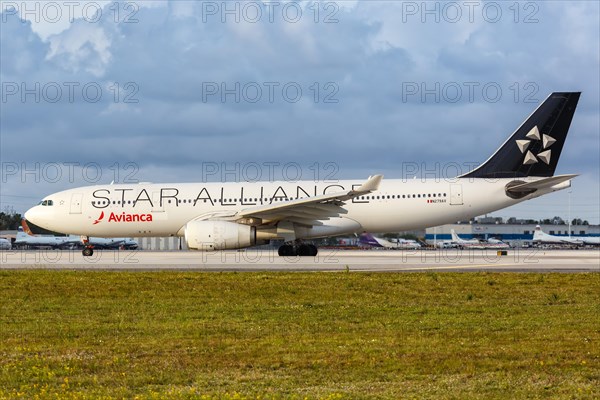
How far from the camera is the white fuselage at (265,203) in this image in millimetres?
39531

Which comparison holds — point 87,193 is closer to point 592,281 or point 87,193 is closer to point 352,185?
point 352,185

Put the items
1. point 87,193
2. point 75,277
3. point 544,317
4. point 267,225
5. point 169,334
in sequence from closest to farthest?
point 169,334 < point 544,317 < point 75,277 < point 267,225 < point 87,193

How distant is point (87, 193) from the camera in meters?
42.7

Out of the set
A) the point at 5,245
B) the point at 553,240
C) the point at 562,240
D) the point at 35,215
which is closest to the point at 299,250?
the point at 35,215

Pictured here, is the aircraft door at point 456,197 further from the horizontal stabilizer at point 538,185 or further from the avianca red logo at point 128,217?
the avianca red logo at point 128,217

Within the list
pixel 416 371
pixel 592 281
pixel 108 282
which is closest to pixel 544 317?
pixel 416 371

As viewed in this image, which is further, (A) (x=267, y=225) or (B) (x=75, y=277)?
(A) (x=267, y=225)

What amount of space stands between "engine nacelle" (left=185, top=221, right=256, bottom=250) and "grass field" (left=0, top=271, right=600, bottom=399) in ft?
44.9

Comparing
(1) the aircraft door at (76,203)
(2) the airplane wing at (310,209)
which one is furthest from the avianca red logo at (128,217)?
(2) the airplane wing at (310,209)

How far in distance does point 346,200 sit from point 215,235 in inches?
246

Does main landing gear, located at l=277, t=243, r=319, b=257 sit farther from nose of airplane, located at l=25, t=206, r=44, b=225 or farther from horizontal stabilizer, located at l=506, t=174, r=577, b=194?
nose of airplane, located at l=25, t=206, r=44, b=225

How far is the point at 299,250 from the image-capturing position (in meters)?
40.4

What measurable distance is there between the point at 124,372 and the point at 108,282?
12.9m

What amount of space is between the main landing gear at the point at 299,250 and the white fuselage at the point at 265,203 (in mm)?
1086
